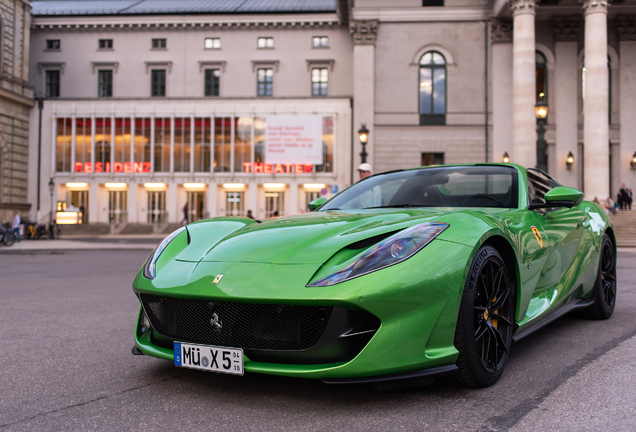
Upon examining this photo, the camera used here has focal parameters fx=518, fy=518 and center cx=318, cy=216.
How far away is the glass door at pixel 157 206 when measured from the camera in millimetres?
37656

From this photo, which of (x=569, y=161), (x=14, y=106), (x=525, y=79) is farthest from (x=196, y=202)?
(x=569, y=161)

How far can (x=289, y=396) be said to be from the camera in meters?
2.64

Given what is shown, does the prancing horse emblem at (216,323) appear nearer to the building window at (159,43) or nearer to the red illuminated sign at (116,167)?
the red illuminated sign at (116,167)

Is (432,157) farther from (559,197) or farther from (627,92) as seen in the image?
(559,197)

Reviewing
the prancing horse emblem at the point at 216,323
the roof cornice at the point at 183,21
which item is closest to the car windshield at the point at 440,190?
the prancing horse emblem at the point at 216,323

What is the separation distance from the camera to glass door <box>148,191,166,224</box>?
37656 mm

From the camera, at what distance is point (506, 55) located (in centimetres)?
3350

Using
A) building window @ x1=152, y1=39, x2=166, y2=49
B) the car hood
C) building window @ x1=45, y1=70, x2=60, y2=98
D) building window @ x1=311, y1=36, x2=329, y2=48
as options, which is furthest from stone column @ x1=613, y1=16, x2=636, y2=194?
building window @ x1=45, y1=70, x2=60, y2=98

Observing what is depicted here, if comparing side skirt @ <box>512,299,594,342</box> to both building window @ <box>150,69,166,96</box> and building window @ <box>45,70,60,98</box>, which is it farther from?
building window @ <box>45,70,60,98</box>

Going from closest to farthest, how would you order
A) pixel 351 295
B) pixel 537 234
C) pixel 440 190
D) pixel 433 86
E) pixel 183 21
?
1. pixel 351 295
2. pixel 537 234
3. pixel 440 190
4. pixel 433 86
5. pixel 183 21

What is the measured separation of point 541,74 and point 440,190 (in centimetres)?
3396

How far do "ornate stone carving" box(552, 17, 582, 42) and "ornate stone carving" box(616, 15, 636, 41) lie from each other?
2.59 metres

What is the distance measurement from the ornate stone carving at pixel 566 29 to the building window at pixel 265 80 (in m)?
20.3

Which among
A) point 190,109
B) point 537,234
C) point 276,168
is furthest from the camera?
point 190,109
